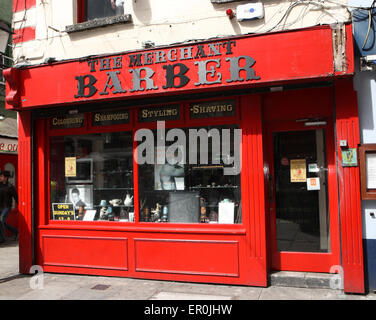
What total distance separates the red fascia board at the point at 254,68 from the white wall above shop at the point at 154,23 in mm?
370

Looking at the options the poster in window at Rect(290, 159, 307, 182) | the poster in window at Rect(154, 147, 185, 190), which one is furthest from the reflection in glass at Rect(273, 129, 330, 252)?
the poster in window at Rect(154, 147, 185, 190)

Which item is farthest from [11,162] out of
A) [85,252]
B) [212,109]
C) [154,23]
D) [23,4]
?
[212,109]

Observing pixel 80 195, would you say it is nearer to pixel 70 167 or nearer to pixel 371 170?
pixel 70 167

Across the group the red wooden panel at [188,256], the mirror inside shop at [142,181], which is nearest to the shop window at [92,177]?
the mirror inside shop at [142,181]

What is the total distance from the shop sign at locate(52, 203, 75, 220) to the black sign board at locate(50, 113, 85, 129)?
57.9 inches

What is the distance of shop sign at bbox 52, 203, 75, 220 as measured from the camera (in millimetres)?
6727

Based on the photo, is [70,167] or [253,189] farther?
[70,167]

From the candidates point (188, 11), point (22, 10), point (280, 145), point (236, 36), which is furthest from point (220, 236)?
point (22, 10)

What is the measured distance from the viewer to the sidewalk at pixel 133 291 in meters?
5.03

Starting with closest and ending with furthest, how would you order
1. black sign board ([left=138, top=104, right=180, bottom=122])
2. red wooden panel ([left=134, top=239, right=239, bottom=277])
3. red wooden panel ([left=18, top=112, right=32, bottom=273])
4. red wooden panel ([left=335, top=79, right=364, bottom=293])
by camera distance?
red wooden panel ([left=335, top=79, right=364, bottom=293]) → red wooden panel ([left=134, top=239, right=239, bottom=277]) → black sign board ([left=138, top=104, right=180, bottom=122]) → red wooden panel ([left=18, top=112, right=32, bottom=273])

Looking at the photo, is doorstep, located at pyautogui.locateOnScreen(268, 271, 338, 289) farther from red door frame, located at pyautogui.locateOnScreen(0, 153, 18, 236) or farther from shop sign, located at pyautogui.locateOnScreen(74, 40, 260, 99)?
red door frame, located at pyautogui.locateOnScreen(0, 153, 18, 236)

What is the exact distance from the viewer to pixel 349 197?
5016mm

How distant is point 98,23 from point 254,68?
297 centimetres

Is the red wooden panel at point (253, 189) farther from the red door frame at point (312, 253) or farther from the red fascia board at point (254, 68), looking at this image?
the red fascia board at point (254, 68)
